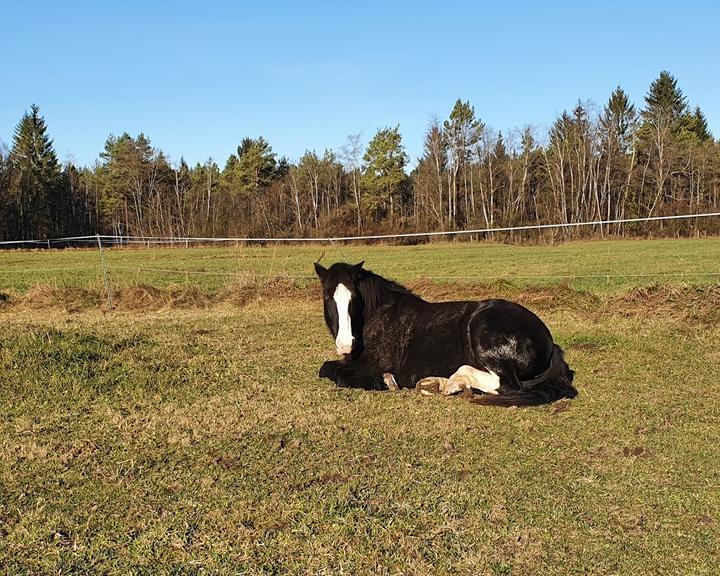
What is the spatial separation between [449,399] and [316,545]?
2973 mm

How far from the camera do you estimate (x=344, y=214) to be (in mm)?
71188

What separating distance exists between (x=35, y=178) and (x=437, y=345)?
71137 mm

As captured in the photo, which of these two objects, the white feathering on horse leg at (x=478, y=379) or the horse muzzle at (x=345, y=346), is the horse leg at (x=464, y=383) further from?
the horse muzzle at (x=345, y=346)

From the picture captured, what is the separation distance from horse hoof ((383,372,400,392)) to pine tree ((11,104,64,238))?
68729 millimetres

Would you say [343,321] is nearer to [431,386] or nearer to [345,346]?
[345,346]

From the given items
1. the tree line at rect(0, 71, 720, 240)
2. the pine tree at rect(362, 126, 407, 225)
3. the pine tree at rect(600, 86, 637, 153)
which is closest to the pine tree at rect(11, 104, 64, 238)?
the tree line at rect(0, 71, 720, 240)

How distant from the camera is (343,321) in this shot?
6297mm

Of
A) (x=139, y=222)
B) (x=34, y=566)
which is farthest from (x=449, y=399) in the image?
(x=139, y=222)

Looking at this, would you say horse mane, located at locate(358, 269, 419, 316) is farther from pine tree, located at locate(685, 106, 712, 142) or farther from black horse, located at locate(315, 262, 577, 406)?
pine tree, located at locate(685, 106, 712, 142)

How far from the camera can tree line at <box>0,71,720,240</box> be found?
64.8 m

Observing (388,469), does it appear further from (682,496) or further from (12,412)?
(12,412)

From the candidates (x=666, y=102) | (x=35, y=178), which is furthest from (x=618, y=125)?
(x=35, y=178)

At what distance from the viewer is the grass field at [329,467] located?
3.04 metres

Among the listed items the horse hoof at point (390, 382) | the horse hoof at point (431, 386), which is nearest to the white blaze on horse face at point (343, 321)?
the horse hoof at point (390, 382)
